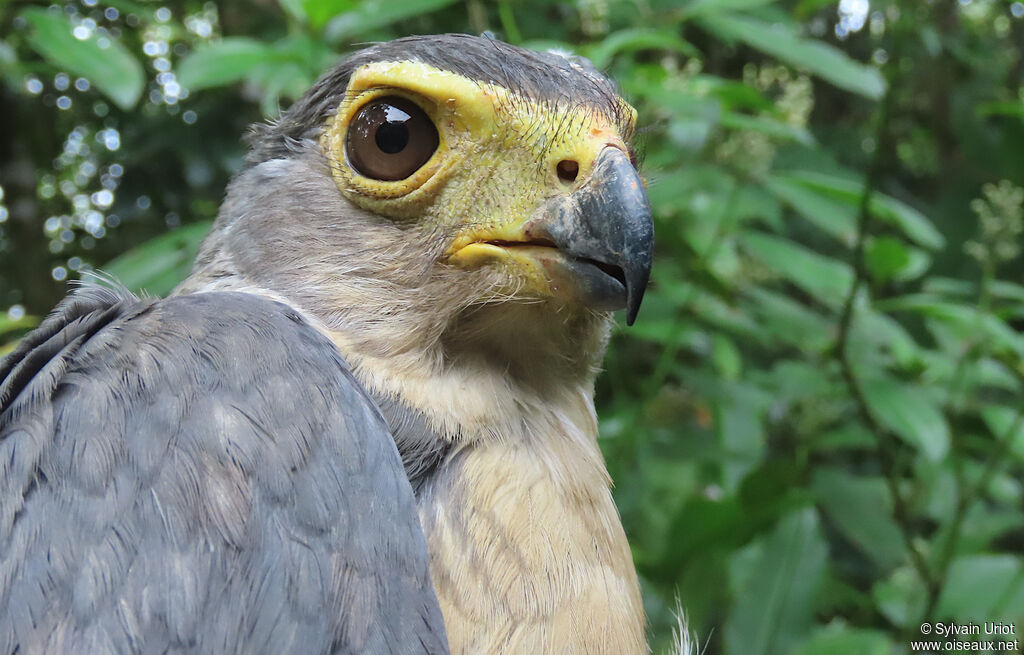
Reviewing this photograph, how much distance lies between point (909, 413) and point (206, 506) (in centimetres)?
283

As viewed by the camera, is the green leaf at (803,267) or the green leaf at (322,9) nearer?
the green leaf at (322,9)

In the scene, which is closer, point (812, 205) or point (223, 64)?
point (223, 64)

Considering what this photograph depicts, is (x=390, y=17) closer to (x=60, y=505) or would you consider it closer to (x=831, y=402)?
(x=60, y=505)

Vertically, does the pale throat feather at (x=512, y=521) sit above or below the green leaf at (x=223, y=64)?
below

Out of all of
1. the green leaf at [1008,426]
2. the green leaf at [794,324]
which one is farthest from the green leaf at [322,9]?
the green leaf at [1008,426]

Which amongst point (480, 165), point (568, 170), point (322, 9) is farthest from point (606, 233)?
point (322, 9)

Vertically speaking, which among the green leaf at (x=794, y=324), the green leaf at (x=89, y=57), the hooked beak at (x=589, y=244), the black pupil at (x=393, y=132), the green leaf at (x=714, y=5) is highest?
the green leaf at (x=714, y=5)

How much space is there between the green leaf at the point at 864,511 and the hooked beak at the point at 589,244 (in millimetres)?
2774

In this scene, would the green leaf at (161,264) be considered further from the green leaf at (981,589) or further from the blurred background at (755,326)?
the green leaf at (981,589)

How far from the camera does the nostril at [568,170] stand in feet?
6.41

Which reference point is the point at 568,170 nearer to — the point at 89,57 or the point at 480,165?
the point at 480,165

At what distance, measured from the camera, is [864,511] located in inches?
161

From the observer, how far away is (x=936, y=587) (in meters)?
3.52

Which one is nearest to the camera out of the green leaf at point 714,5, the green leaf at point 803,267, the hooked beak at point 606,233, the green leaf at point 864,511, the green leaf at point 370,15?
the hooked beak at point 606,233
